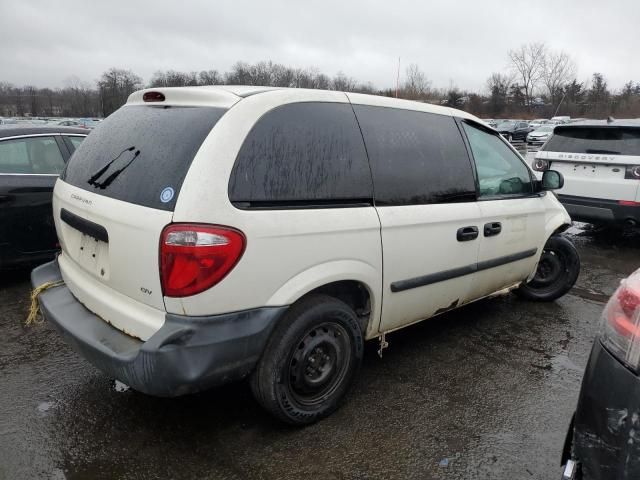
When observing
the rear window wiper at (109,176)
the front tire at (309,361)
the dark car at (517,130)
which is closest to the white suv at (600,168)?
the front tire at (309,361)

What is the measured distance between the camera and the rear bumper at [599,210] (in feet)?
19.4

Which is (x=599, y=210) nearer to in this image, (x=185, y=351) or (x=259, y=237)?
(x=259, y=237)

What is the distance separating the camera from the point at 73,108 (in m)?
63.3

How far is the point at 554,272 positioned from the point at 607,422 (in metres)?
3.25

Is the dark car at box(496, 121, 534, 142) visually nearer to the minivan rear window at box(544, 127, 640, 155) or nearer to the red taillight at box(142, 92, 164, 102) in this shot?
the minivan rear window at box(544, 127, 640, 155)

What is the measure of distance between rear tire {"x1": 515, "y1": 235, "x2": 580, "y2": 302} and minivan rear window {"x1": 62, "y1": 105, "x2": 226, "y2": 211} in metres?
3.47

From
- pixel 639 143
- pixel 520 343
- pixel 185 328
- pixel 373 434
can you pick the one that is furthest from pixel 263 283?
pixel 639 143

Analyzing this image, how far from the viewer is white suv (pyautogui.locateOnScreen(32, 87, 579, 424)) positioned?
2094 mm

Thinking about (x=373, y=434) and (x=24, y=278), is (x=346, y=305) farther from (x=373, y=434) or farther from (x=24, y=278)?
(x=24, y=278)

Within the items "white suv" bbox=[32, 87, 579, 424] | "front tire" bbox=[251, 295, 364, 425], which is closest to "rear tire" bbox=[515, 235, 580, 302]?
"white suv" bbox=[32, 87, 579, 424]

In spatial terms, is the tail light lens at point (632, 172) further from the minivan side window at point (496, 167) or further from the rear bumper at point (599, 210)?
the minivan side window at point (496, 167)

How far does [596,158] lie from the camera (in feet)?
20.1

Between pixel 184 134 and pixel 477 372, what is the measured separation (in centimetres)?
240

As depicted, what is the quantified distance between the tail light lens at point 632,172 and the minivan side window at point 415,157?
144 inches
